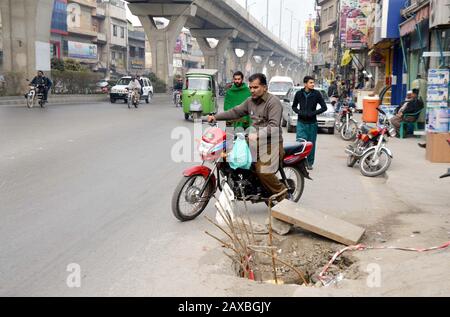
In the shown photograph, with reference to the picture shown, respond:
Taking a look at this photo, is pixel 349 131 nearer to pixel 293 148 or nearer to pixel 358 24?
pixel 293 148

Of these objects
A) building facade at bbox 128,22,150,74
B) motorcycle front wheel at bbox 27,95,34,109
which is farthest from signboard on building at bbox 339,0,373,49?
building facade at bbox 128,22,150,74

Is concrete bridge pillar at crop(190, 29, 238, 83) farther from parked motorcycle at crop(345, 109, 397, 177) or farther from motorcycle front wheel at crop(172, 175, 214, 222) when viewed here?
motorcycle front wheel at crop(172, 175, 214, 222)

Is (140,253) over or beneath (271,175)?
beneath

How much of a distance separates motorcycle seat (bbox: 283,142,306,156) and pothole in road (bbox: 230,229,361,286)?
1395 millimetres

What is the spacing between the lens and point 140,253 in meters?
5.00

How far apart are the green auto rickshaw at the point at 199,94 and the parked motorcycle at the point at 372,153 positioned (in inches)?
433

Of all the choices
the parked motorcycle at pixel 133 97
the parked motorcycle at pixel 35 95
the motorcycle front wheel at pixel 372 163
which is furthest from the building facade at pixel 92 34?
the motorcycle front wheel at pixel 372 163

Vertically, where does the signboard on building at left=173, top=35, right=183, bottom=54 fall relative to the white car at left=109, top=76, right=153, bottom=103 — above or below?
above

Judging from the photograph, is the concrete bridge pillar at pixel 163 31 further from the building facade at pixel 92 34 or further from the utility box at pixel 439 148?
the utility box at pixel 439 148

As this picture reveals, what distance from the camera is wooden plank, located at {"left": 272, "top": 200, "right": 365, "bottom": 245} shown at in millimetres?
5461

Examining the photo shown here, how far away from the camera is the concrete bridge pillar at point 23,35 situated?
30.2m

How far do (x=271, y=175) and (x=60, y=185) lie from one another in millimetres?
3318
